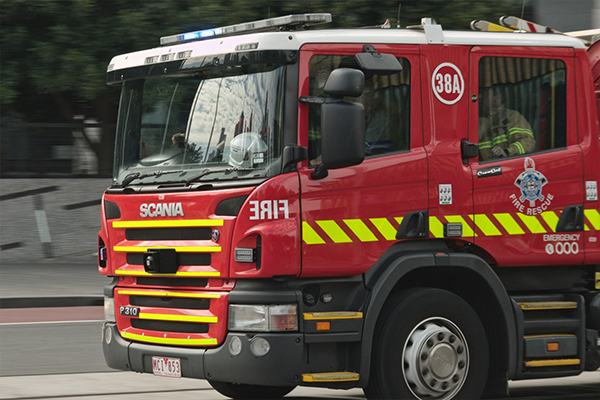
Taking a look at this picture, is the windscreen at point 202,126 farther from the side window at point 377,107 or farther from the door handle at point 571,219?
the door handle at point 571,219

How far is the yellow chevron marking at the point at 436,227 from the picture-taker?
21.8 feet

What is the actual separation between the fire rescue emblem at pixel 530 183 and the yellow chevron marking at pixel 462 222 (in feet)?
1.50

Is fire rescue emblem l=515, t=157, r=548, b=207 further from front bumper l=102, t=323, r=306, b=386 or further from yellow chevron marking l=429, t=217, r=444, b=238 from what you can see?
front bumper l=102, t=323, r=306, b=386

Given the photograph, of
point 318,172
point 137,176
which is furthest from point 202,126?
point 318,172

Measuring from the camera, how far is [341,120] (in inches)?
239

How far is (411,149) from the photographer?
662cm

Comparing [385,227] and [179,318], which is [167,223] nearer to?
[179,318]

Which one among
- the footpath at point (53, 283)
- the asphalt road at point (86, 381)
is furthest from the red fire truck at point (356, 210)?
the footpath at point (53, 283)

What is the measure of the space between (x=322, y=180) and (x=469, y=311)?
1.43 metres

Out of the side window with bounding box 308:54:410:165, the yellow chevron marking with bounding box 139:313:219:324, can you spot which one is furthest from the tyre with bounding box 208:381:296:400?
the side window with bounding box 308:54:410:165

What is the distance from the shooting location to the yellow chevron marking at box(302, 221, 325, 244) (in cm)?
623

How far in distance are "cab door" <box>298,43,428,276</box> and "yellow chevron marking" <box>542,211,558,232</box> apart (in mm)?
976

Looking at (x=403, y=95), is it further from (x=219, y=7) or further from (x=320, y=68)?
(x=219, y=7)

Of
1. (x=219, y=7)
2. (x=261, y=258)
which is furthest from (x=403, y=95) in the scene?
(x=219, y=7)
